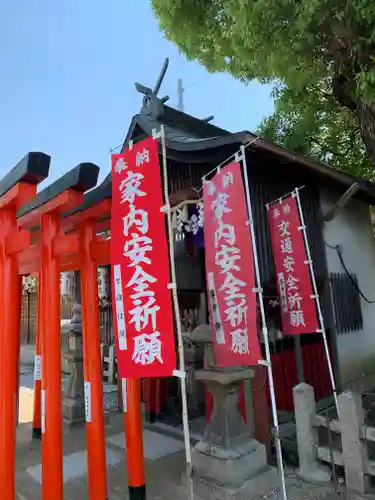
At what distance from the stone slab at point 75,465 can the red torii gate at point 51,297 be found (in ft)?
A: 4.91

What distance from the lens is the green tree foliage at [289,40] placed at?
198 inches

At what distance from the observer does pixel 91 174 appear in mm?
3889

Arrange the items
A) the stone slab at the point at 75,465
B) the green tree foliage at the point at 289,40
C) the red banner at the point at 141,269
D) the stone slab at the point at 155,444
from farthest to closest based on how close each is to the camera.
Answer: the stone slab at the point at 155,444
the stone slab at the point at 75,465
the green tree foliage at the point at 289,40
the red banner at the point at 141,269

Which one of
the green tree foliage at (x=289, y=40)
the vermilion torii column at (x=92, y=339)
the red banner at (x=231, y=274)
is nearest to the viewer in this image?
the red banner at (x=231, y=274)

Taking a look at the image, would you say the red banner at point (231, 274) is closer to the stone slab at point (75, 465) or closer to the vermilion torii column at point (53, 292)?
the vermilion torii column at point (53, 292)

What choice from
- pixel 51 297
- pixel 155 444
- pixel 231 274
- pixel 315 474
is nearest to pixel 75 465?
pixel 155 444

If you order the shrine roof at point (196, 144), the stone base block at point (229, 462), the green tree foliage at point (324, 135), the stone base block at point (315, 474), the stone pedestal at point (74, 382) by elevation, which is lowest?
the stone base block at point (315, 474)

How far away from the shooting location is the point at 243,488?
15.5ft

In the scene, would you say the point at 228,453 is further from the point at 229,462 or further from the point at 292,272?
the point at 292,272

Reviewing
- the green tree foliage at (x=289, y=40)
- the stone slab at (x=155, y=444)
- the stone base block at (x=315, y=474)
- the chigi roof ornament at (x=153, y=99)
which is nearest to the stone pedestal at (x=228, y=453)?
the stone base block at (x=315, y=474)

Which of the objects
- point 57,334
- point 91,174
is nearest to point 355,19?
point 91,174

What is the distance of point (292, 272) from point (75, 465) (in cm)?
490

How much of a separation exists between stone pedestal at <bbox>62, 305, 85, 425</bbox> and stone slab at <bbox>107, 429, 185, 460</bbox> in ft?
4.18

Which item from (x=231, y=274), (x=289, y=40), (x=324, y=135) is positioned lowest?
(x=231, y=274)
